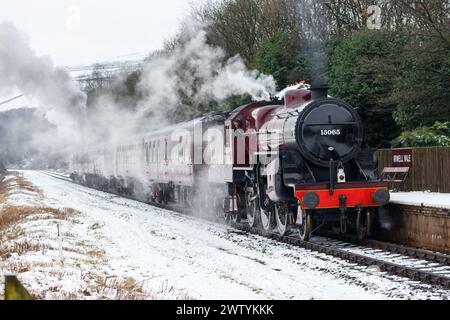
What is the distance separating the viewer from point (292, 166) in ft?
49.1

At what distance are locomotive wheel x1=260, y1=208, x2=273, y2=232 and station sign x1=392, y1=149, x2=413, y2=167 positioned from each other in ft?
17.7

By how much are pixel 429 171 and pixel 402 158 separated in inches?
64.6

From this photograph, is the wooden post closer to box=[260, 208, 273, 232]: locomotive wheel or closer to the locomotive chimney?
the locomotive chimney

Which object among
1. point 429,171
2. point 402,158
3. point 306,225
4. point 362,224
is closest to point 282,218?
point 306,225

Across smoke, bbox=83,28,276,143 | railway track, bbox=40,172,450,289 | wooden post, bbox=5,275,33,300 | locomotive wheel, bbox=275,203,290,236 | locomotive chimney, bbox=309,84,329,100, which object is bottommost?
railway track, bbox=40,172,450,289

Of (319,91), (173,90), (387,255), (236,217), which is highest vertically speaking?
(173,90)

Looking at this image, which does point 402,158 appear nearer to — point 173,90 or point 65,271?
point 65,271

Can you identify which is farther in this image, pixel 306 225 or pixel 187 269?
pixel 306 225

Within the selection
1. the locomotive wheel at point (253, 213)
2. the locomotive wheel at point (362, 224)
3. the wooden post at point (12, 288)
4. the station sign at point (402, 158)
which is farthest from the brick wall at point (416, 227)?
the wooden post at point (12, 288)

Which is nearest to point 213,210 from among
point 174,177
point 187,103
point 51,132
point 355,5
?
point 174,177

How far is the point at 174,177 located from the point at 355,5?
1294 centimetres

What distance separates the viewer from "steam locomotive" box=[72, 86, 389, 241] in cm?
1458

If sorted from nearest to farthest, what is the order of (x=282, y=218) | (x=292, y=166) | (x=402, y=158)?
(x=292, y=166)
(x=282, y=218)
(x=402, y=158)

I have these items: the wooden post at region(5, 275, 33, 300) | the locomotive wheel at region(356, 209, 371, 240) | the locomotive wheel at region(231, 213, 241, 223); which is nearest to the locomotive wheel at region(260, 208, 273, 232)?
Answer: the locomotive wheel at region(231, 213, 241, 223)
